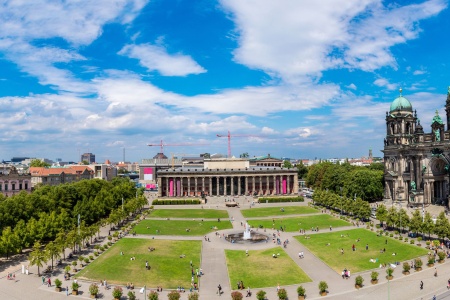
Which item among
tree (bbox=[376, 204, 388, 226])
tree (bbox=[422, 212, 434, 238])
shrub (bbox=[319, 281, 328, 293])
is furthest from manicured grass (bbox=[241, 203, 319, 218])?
shrub (bbox=[319, 281, 328, 293])

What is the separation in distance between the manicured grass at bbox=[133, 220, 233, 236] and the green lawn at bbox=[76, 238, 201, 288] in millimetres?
10071

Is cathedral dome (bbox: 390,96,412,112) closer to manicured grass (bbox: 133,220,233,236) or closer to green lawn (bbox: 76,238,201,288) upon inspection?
manicured grass (bbox: 133,220,233,236)

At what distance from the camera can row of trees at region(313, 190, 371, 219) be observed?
9088 centimetres

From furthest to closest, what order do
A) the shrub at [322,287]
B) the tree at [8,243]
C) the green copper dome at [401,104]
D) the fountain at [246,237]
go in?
the green copper dome at [401,104], the fountain at [246,237], the tree at [8,243], the shrub at [322,287]

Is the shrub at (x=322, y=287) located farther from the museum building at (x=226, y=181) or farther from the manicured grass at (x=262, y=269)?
the museum building at (x=226, y=181)

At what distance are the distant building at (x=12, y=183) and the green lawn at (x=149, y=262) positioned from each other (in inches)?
2485

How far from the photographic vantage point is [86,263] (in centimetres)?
5797

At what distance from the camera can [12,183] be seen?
375 ft

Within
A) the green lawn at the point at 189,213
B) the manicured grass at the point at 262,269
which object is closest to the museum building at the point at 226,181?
the green lawn at the point at 189,213

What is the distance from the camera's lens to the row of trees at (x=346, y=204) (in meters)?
90.9

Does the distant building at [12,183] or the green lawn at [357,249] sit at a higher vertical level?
the distant building at [12,183]

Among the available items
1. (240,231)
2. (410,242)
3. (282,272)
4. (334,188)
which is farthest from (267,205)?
(282,272)

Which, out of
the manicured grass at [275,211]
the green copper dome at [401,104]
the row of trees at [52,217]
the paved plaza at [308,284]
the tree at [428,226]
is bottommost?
the paved plaza at [308,284]

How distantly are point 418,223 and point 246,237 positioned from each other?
34296 millimetres
